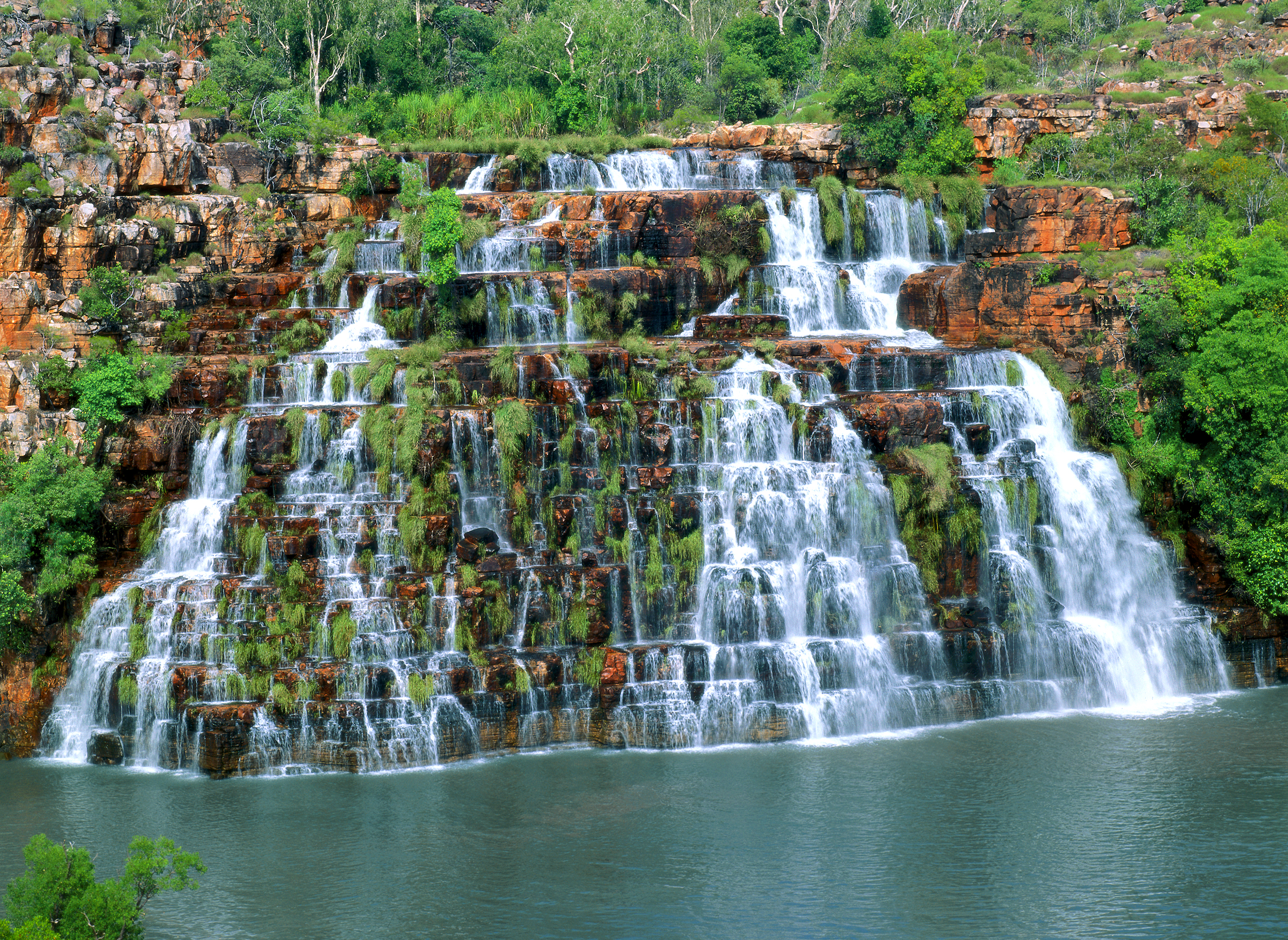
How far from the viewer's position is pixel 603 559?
30.4 m

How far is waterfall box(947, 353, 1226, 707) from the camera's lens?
31219mm

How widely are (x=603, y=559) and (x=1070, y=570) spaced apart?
42.6ft

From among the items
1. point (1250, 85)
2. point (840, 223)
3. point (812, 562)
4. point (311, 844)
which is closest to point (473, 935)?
point (311, 844)

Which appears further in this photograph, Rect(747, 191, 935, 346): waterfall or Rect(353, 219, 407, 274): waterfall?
Rect(353, 219, 407, 274): waterfall

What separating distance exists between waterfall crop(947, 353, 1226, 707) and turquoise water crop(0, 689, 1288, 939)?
2.82 metres

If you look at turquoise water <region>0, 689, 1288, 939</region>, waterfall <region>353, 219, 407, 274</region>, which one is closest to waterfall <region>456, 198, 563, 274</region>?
waterfall <region>353, 219, 407, 274</region>

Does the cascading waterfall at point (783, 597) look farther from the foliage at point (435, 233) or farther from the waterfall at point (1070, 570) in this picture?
the foliage at point (435, 233)

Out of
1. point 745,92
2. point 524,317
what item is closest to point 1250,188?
point 524,317

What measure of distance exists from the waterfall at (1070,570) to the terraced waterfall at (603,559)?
3.3 inches

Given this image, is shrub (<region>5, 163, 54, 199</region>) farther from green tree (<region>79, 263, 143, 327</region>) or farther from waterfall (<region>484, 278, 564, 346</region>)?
waterfall (<region>484, 278, 564, 346</region>)

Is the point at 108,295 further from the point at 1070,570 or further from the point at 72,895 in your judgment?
the point at 1070,570

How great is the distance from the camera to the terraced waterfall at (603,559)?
28.0 metres

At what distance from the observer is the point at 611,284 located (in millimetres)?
38062

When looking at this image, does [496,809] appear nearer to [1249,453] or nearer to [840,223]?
[1249,453]
